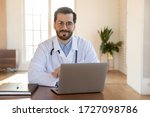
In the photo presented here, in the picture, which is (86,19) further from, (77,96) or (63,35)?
(77,96)

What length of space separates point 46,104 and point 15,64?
7.58m

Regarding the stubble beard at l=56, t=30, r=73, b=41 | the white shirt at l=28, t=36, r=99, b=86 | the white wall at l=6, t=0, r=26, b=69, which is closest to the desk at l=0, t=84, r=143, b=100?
the white shirt at l=28, t=36, r=99, b=86

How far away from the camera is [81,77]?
1.74 m

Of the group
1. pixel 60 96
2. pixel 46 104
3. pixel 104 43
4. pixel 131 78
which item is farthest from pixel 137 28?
pixel 46 104

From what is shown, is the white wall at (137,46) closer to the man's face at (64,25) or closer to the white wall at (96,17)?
the white wall at (96,17)

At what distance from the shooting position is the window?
9.07m

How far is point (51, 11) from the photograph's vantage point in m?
9.11

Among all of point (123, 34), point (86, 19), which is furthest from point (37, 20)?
point (123, 34)

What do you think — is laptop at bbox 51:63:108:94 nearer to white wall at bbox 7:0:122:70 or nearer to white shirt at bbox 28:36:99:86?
white shirt at bbox 28:36:99:86

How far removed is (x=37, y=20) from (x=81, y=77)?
766cm

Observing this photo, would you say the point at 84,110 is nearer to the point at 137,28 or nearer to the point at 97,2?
the point at 137,28

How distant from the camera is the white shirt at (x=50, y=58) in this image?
2182mm

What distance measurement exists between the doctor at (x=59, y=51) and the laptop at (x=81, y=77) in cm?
40

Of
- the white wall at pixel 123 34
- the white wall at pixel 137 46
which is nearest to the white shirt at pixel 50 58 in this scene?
the white wall at pixel 137 46
